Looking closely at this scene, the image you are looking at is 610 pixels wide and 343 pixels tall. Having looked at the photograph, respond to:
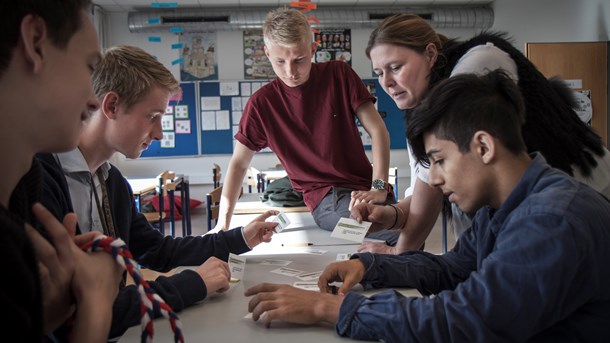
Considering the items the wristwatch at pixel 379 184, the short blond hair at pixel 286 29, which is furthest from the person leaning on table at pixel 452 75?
the short blond hair at pixel 286 29

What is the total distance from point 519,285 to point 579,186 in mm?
267

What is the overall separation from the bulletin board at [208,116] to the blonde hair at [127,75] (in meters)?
6.32

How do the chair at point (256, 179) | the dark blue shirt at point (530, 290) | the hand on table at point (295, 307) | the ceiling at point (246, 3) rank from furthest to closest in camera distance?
the ceiling at point (246, 3) < the chair at point (256, 179) < the hand on table at point (295, 307) < the dark blue shirt at point (530, 290)

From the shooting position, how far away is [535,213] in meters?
0.92

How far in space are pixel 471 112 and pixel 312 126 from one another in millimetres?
1538

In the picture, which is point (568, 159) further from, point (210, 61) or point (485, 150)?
point (210, 61)

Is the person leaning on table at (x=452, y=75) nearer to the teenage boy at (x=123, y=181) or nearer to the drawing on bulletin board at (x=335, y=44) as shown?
the teenage boy at (x=123, y=181)

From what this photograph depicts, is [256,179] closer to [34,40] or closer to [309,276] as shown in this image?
[309,276]

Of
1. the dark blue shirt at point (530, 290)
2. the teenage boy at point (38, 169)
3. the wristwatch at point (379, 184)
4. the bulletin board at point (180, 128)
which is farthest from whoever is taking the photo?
the bulletin board at point (180, 128)

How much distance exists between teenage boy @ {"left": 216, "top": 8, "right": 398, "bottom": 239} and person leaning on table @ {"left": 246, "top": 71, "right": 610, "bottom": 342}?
127cm

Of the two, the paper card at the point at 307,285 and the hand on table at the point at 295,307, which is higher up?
the hand on table at the point at 295,307

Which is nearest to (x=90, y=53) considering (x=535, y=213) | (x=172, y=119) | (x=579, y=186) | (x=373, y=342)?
(x=373, y=342)

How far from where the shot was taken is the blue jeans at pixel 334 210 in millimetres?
2195

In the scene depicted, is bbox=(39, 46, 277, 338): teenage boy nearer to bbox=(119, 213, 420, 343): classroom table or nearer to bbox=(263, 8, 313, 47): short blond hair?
bbox=(119, 213, 420, 343): classroom table
